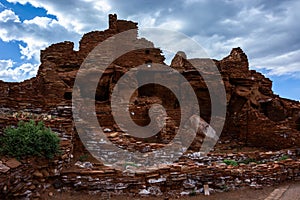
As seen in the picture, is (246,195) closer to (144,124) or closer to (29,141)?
(144,124)

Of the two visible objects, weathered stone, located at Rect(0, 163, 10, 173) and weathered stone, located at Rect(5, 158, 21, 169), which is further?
weathered stone, located at Rect(5, 158, 21, 169)

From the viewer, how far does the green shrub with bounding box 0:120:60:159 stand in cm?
705

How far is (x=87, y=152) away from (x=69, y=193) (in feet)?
7.56

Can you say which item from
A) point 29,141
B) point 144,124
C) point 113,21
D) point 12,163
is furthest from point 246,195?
point 113,21

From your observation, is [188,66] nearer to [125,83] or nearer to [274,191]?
[125,83]

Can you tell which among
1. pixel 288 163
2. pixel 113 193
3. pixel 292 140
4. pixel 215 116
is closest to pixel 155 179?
pixel 113 193

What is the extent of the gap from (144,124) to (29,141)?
19.8 ft

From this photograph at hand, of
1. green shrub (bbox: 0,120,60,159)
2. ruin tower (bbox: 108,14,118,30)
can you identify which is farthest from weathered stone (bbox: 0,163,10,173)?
ruin tower (bbox: 108,14,118,30)

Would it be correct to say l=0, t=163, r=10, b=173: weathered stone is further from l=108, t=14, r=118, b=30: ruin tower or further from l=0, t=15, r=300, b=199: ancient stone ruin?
l=108, t=14, r=118, b=30: ruin tower

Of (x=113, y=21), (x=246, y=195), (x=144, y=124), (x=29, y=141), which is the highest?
(x=113, y=21)

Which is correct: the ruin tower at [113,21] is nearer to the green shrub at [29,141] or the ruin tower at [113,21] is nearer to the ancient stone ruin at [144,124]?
the ancient stone ruin at [144,124]

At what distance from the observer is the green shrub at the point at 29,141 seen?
705 cm

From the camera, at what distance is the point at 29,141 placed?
7.18 metres

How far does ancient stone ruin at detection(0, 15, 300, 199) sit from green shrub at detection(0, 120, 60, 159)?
0.72ft
